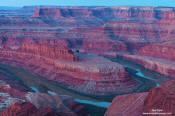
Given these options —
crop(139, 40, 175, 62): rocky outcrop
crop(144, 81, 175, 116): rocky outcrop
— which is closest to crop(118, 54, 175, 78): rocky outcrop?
crop(139, 40, 175, 62): rocky outcrop

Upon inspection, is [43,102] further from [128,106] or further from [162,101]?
[162,101]

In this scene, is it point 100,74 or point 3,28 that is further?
point 3,28

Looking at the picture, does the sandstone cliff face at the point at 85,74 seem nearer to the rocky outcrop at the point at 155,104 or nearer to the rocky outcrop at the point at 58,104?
the rocky outcrop at the point at 58,104

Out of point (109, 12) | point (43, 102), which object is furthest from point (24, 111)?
point (109, 12)

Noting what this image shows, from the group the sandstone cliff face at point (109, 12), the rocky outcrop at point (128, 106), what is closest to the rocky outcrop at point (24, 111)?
the rocky outcrop at point (128, 106)

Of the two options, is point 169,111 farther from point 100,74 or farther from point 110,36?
point 110,36

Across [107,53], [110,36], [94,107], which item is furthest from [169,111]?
[110,36]

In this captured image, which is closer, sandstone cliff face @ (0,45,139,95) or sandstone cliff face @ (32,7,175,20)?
sandstone cliff face @ (0,45,139,95)

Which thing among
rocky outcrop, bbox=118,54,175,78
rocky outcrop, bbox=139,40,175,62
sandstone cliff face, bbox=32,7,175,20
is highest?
sandstone cliff face, bbox=32,7,175,20

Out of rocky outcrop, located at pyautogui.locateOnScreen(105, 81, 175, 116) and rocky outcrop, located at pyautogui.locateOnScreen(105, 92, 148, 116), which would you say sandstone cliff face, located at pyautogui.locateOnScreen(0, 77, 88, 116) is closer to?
rocky outcrop, located at pyautogui.locateOnScreen(105, 92, 148, 116)
